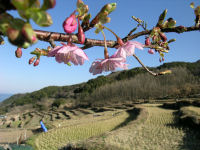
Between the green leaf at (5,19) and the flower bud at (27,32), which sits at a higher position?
the green leaf at (5,19)

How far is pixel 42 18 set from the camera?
0.63 ft

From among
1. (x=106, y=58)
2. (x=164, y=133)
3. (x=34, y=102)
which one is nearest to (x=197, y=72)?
(x=164, y=133)

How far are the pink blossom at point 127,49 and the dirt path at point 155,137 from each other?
24.6 feet

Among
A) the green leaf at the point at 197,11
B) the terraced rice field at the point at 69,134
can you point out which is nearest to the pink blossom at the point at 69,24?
the green leaf at the point at 197,11

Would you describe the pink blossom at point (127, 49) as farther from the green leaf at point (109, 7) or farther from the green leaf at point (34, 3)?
the green leaf at point (34, 3)

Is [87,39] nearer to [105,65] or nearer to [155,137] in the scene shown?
[105,65]

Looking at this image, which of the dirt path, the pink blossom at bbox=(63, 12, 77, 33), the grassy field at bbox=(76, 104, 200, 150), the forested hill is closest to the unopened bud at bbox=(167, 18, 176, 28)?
the pink blossom at bbox=(63, 12, 77, 33)

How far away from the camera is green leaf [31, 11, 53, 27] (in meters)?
0.19

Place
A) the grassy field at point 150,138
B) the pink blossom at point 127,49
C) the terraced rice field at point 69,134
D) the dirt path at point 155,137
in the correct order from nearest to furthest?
the pink blossom at point 127,49 → the grassy field at point 150,138 → the dirt path at point 155,137 → the terraced rice field at point 69,134

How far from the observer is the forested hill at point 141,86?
21.4 metres

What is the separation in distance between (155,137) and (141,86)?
51.1ft

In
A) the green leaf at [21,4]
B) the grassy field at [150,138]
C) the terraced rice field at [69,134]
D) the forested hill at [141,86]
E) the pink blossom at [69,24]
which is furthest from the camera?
the forested hill at [141,86]

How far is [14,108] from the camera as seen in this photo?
3416cm

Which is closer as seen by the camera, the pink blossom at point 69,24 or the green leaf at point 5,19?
the green leaf at point 5,19
